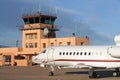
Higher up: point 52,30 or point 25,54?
Answer: point 52,30

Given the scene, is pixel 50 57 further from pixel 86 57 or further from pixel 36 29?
pixel 36 29

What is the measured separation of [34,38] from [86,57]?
48.0 m

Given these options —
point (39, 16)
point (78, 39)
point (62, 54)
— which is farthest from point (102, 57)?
point (39, 16)

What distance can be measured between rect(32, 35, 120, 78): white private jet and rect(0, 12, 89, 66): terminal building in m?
39.2

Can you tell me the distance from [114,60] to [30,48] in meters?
51.1

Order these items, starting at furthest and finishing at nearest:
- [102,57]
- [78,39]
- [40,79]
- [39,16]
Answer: [39,16]
[78,39]
[102,57]
[40,79]

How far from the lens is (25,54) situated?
81.4m

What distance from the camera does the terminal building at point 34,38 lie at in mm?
78706

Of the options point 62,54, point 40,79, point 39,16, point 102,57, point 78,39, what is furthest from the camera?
point 39,16

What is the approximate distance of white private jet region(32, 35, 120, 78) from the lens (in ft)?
109

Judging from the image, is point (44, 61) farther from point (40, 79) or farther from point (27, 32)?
point (27, 32)

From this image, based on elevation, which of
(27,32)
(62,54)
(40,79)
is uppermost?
(27,32)

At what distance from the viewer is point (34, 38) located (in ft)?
269

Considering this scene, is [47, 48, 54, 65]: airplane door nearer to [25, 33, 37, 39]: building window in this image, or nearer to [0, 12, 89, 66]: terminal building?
[0, 12, 89, 66]: terminal building
